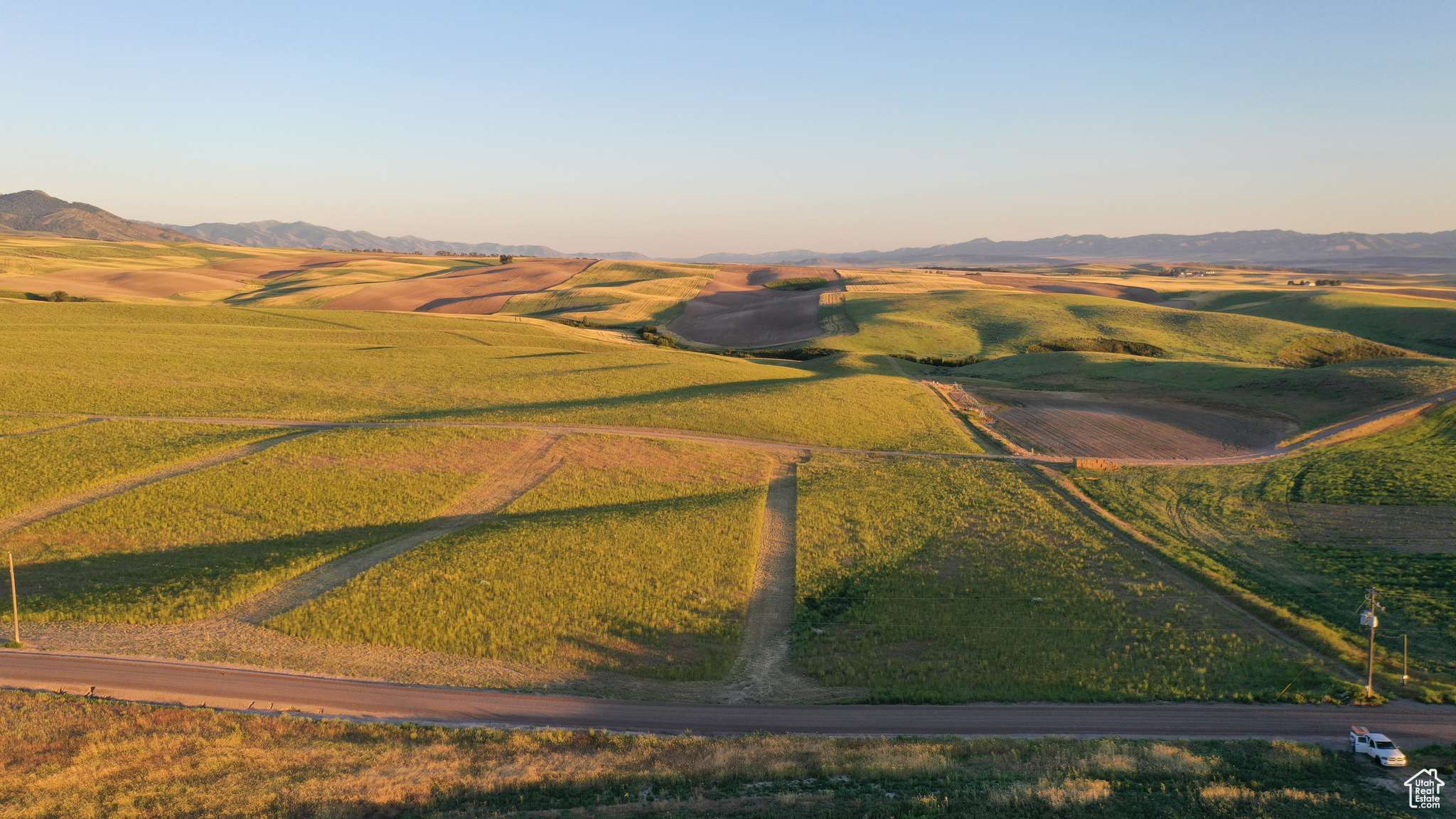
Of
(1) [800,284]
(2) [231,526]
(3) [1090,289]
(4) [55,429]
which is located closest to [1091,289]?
(3) [1090,289]

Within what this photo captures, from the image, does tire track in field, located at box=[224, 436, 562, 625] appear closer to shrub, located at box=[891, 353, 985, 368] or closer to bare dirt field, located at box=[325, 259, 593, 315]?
shrub, located at box=[891, 353, 985, 368]

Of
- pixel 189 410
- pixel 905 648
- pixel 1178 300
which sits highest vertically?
pixel 1178 300

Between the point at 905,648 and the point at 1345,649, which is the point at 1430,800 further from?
the point at 905,648

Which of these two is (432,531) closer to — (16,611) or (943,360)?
(16,611)

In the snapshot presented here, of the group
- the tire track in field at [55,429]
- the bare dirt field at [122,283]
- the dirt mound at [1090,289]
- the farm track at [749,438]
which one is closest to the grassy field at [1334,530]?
the farm track at [749,438]

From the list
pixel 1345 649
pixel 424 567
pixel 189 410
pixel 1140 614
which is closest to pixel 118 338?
pixel 189 410

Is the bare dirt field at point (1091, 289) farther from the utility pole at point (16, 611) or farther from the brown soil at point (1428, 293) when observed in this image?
the utility pole at point (16, 611)

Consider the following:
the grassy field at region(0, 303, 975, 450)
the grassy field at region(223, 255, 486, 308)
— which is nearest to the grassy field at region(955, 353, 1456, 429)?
the grassy field at region(0, 303, 975, 450)
